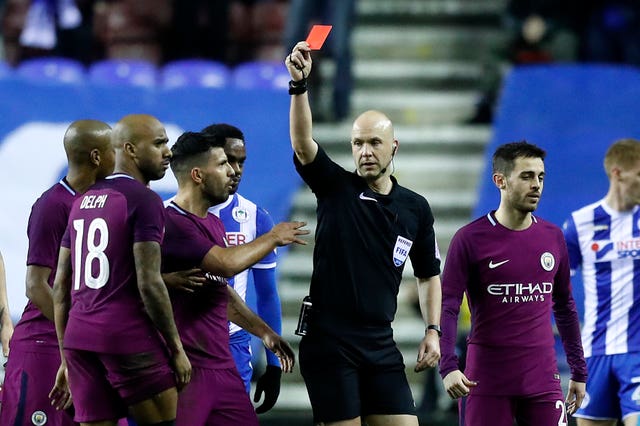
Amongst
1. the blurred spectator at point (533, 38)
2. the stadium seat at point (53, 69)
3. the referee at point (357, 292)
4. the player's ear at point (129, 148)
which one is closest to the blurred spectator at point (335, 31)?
the blurred spectator at point (533, 38)

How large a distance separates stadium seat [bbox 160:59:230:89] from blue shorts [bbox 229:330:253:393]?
18.2 feet

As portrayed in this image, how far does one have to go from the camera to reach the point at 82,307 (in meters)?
5.95

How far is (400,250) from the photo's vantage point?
672 centimetres

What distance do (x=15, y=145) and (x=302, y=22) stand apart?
9.28 ft

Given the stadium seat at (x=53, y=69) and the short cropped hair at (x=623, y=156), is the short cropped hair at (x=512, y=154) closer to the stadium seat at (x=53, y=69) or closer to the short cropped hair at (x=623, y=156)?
the short cropped hair at (x=623, y=156)

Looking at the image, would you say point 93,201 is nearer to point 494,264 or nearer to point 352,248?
point 352,248

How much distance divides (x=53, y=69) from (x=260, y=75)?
217 centimetres

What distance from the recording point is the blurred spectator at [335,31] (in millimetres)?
12234

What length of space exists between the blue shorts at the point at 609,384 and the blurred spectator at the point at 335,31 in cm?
505

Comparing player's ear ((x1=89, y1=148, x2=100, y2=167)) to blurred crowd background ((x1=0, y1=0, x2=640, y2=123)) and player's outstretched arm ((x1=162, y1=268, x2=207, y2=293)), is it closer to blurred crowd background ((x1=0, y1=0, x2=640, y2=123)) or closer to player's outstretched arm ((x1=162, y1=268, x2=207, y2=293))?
player's outstretched arm ((x1=162, y1=268, x2=207, y2=293))

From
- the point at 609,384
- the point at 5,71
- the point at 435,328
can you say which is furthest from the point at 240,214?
the point at 5,71

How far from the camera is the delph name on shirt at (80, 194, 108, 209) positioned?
5945mm

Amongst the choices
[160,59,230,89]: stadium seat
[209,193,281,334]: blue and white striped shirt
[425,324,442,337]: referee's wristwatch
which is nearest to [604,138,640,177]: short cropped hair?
[425,324,442,337]: referee's wristwatch

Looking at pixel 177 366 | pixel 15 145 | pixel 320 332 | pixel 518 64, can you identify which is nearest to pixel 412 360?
pixel 518 64
